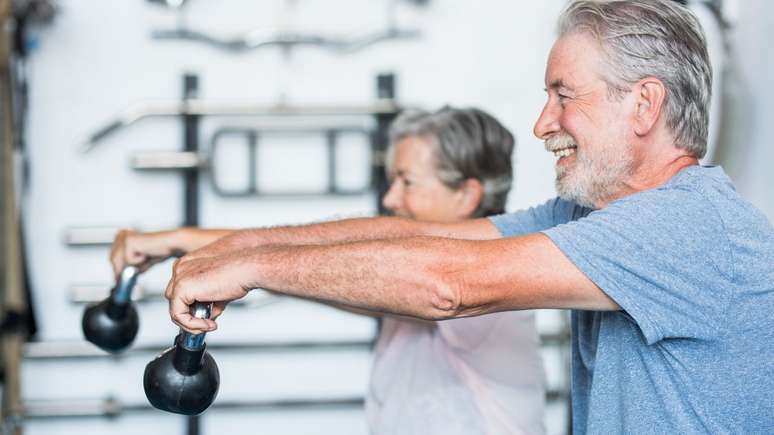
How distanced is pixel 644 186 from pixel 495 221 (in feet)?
1.37

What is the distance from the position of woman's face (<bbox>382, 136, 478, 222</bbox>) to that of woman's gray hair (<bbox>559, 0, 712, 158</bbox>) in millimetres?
703

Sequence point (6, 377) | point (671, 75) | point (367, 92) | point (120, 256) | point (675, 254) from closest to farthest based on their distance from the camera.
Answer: point (675, 254), point (671, 75), point (120, 256), point (6, 377), point (367, 92)

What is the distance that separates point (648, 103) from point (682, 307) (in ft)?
1.03

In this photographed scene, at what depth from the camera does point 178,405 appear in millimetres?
1254

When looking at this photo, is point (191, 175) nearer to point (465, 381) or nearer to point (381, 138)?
point (381, 138)

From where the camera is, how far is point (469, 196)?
207cm

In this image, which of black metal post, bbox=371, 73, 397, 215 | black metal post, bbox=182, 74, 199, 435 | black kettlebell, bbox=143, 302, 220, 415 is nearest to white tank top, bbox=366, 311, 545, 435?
black kettlebell, bbox=143, 302, 220, 415

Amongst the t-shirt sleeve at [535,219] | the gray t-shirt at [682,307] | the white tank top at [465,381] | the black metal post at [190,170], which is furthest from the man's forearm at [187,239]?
the black metal post at [190,170]

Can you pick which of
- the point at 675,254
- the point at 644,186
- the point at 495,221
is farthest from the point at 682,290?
the point at 495,221

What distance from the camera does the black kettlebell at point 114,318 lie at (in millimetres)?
1726

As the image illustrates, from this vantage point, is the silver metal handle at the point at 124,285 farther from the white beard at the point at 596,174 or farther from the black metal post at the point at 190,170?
the black metal post at the point at 190,170

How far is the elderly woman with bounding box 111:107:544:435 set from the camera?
184 centimetres

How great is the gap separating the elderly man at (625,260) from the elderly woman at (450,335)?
37cm

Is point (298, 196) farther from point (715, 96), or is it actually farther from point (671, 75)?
point (671, 75)
